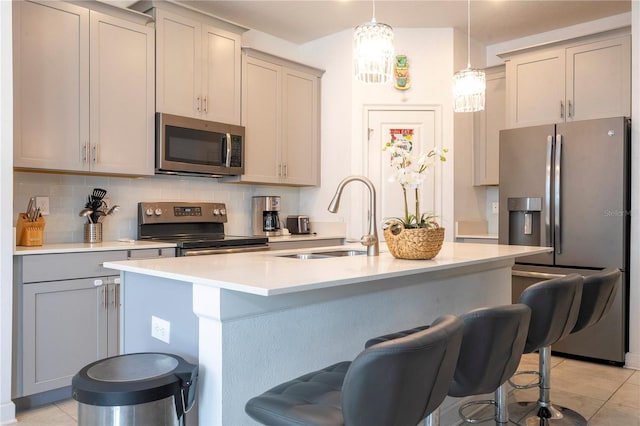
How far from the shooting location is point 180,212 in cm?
394

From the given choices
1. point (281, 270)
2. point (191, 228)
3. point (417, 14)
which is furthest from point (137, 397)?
point (417, 14)

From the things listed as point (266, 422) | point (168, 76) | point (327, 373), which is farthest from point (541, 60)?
point (266, 422)

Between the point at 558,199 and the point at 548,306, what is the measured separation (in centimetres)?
203

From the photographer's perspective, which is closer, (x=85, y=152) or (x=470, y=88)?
(x=470, y=88)

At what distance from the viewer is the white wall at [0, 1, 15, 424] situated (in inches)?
100

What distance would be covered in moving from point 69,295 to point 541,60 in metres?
3.97

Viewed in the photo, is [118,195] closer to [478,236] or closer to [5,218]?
[5,218]

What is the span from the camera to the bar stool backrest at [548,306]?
1978 mm

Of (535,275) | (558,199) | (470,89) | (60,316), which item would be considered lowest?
(60,316)

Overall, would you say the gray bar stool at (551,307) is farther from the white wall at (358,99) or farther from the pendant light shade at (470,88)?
the white wall at (358,99)

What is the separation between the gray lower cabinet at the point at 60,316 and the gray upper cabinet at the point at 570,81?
344 cm

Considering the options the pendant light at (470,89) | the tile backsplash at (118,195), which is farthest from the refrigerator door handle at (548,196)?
the tile backsplash at (118,195)

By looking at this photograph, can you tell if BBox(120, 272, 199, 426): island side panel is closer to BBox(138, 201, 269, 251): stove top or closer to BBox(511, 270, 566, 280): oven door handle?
BBox(138, 201, 269, 251): stove top

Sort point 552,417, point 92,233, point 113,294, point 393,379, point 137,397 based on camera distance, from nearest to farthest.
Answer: point 393,379
point 137,397
point 552,417
point 113,294
point 92,233
